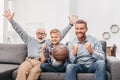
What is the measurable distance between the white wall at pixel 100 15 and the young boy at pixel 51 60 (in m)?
2.94

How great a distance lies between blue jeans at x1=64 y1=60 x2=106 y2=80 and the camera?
273 cm

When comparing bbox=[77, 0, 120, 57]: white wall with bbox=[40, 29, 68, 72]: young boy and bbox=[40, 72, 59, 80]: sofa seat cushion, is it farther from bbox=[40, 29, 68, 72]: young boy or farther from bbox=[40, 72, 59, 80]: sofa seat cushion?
bbox=[40, 72, 59, 80]: sofa seat cushion

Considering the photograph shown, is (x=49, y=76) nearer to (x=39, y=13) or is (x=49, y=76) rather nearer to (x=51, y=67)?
(x=51, y=67)

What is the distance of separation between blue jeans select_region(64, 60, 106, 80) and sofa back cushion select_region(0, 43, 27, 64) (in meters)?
1.10

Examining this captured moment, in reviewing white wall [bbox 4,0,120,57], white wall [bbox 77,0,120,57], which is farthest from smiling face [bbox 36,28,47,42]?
white wall [bbox 77,0,120,57]

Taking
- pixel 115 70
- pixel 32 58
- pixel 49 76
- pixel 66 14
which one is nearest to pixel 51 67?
pixel 49 76

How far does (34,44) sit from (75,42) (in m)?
0.68

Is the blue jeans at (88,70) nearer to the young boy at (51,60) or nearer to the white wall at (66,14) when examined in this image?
the young boy at (51,60)

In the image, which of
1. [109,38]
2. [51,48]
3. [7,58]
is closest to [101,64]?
[51,48]

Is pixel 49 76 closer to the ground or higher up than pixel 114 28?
closer to the ground

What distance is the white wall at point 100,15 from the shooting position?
5934 millimetres

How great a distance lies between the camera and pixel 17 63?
367cm

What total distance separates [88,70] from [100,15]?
133 inches

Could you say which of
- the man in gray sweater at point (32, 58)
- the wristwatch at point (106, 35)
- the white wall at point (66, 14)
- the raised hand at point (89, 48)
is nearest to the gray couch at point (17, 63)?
the man in gray sweater at point (32, 58)
